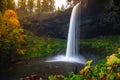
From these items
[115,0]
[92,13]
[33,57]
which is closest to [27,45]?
[33,57]

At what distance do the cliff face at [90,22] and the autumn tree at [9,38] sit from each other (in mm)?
10163

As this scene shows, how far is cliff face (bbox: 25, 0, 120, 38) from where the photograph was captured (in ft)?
126

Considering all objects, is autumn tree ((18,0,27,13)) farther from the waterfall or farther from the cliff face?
the waterfall

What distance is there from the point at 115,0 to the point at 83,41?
825cm

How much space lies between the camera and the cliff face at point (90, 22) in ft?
126

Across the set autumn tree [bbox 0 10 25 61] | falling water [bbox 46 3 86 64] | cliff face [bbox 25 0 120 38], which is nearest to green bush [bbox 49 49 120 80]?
autumn tree [bbox 0 10 25 61]

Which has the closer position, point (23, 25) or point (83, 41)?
point (83, 41)

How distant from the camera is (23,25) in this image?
4728cm

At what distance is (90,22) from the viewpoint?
4059cm

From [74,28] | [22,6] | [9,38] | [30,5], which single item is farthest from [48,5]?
[9,38]

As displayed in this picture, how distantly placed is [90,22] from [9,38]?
13.8m

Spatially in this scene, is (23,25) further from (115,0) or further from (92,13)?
(115,0)

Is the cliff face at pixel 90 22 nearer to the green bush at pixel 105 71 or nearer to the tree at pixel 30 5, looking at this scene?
the tree at pixel 30 5

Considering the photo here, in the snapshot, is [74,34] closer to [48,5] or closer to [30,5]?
[30,5]
